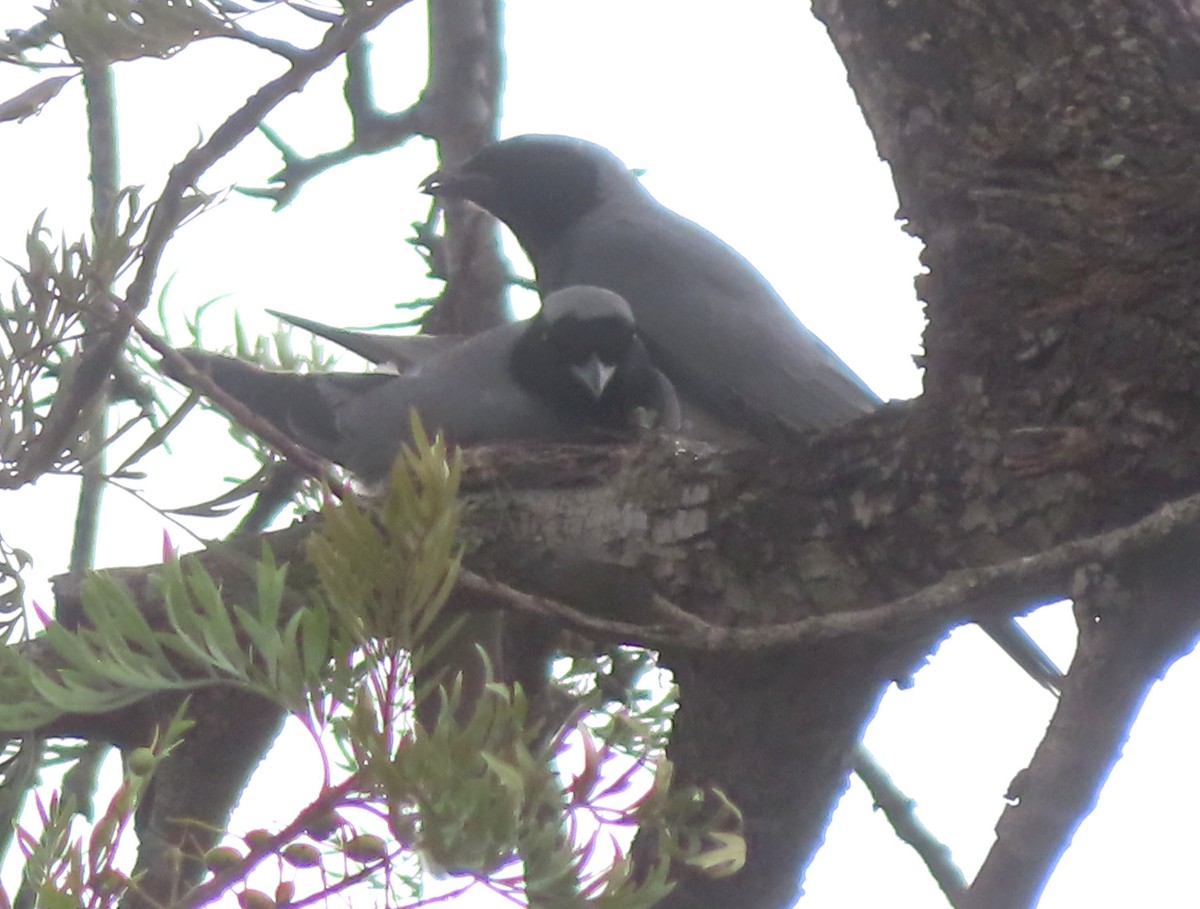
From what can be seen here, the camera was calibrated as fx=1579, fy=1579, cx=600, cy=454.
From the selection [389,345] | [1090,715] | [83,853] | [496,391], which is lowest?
[83,853]

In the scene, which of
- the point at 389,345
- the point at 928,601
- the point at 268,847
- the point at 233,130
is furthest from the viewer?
the point at 389,345

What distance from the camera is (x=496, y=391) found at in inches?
90.7

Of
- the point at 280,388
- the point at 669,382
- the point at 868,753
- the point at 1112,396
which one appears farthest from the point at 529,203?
the point at 1112,396

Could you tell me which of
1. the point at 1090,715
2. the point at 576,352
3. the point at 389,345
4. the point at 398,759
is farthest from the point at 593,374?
the point at 398,759

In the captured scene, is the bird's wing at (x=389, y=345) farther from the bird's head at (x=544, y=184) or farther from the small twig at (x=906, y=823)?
the small twig at (x=906, y=823)

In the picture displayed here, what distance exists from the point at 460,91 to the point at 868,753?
967 mm

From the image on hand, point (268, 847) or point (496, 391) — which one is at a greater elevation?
point (496, 391)

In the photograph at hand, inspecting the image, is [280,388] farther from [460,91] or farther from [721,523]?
[721,523]

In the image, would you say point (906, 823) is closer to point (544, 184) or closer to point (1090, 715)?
point (1090, 715)

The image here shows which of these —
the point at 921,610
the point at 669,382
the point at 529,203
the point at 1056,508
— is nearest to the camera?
the point at 921,610

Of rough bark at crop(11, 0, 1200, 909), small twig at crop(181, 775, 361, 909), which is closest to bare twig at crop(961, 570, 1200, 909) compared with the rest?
rough bark at crop(11, 0, 1200, 909)

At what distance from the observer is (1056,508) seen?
1063mm

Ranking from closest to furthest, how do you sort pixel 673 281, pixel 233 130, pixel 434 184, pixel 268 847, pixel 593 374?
pixel 268 847
pixel 233 130
pixel 593 374
pixel 434 184
pixel 673 281

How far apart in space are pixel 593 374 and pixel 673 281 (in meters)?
0.50
